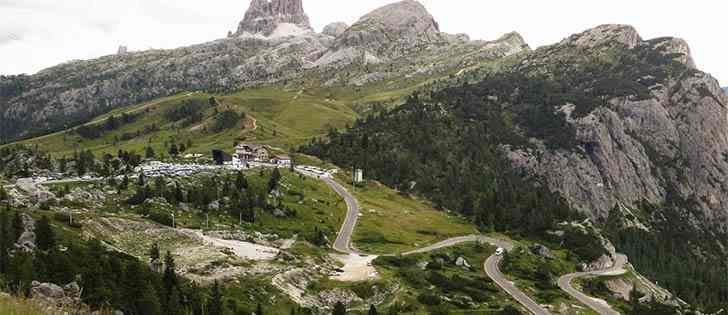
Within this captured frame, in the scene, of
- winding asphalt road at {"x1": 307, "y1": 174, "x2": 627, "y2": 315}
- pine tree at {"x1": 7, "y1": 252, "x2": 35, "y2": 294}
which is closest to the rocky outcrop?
pine tree at {"x1": 7, "y1": 252, "x2": 35, "y2": 294}

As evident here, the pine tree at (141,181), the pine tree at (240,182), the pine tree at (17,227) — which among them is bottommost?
the pine tree at (240,182)

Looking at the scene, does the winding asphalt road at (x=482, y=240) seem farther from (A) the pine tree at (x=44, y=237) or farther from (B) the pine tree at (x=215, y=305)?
(A) the pine tree at (x=44, y=237)

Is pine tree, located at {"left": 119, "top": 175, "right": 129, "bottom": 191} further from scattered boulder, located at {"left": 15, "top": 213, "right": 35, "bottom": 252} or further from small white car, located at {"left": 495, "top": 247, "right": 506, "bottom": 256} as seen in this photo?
small white car, located at {"left": 495, "top": 247, "right": 506, "bottom": 256}

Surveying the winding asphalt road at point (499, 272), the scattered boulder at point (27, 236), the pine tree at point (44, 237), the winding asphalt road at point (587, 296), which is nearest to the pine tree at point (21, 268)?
the scattered boulder at point (27, 236)

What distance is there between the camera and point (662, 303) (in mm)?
162875

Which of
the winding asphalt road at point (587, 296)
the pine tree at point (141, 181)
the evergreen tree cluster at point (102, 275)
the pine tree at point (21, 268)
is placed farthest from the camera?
the pine tree at point (141, 181)

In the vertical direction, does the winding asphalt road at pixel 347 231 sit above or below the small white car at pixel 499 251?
above

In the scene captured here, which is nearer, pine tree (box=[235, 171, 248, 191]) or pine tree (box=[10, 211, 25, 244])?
pine tree (box=[10, 211, 25, 244])

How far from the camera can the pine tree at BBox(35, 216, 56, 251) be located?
85.4 m

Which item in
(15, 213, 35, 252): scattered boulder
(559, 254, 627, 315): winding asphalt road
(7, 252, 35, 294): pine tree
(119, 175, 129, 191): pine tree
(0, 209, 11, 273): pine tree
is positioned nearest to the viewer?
(7, 252, 35, 294): pine tree

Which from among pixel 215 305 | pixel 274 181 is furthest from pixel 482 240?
pixel 215 305

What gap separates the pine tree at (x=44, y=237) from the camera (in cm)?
8538

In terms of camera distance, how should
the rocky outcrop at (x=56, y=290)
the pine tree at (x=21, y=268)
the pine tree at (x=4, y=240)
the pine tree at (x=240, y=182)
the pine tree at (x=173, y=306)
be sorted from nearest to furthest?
the rocky outcrop at (x=56, y=290) → the pine tree at (x=21, y=268) → the pine tree at (x=4, y=240) → the pine tree at (x=173, y=306) → the pine tree at (x=240, y=182)

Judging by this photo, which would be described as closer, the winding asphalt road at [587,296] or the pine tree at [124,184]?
the winding asphalt road at [587,296]
